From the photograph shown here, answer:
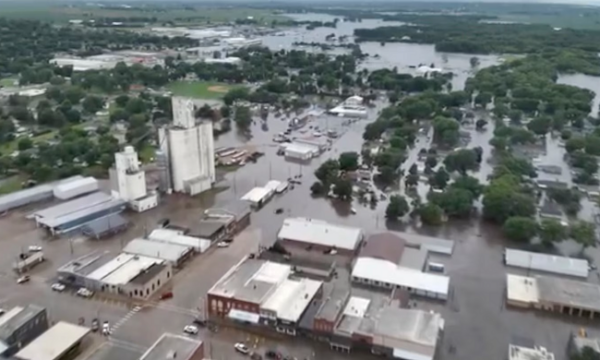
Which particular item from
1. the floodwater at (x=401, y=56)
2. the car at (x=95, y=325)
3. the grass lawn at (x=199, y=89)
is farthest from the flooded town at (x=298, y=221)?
the floodwater at (x=401, y=56)

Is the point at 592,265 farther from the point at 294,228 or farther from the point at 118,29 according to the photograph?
the point at 118,29

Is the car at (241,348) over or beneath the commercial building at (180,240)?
beneath

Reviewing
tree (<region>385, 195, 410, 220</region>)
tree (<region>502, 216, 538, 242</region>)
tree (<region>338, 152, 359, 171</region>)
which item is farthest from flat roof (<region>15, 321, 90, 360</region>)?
tree (<region>338, 152, 359, 171</region>)

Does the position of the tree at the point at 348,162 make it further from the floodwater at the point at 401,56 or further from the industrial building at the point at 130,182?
the floodwater at the point at 401,56

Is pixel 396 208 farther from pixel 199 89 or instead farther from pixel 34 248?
pixel 199 89

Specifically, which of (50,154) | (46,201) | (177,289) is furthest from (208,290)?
(50,154)

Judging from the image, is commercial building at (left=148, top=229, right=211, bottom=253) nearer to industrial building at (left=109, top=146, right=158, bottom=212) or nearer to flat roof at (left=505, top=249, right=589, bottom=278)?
industrial building at (left=109, top=146, right=158, bottom=212)

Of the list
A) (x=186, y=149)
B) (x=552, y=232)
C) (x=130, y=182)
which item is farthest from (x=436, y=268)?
(x=130, y=182)

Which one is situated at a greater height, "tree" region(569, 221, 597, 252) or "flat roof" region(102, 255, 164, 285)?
"tree" region(569, 221, 597, 252)
